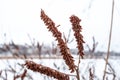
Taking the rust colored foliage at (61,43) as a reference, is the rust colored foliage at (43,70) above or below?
below

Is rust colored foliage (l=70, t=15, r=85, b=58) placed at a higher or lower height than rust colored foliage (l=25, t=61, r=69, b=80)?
higher

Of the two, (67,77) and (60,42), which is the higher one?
(60,42)

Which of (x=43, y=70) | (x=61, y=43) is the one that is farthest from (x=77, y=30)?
(x=43, y=70)

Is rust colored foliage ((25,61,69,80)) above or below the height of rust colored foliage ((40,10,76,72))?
below

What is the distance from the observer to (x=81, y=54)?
4.59 feet

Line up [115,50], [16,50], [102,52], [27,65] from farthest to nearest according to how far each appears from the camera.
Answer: [115,50]
[102,52]
[16,50]
[27,65]

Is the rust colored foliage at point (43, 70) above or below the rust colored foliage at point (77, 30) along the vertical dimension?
below

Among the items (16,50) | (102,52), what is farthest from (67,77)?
(102,52)

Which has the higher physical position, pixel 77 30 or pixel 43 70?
pixel 77 30

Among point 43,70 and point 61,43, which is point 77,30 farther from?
point 43,70

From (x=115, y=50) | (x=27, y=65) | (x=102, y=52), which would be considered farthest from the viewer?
(x=115, y=50)

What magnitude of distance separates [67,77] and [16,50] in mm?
2617

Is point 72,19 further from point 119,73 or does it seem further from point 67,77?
point 119,73

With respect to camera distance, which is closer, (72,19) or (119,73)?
(72,19)
